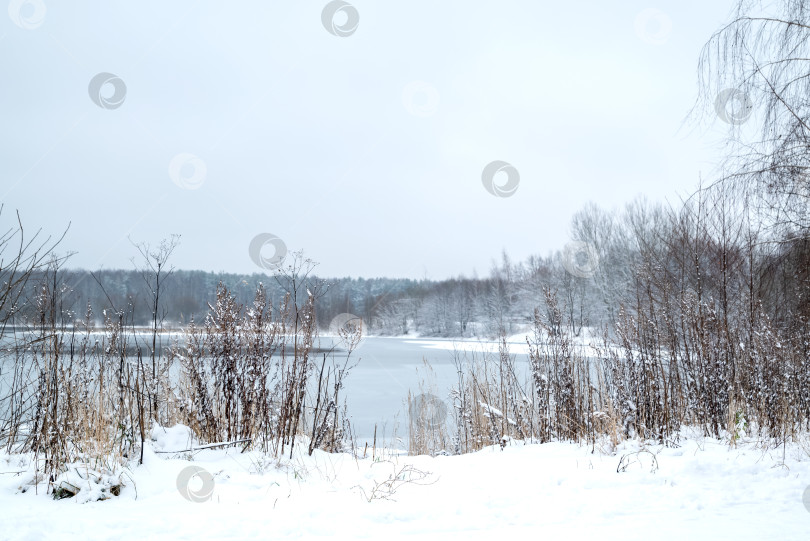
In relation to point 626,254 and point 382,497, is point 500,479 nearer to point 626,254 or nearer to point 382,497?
point 382,497

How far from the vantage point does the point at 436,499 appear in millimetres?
3406

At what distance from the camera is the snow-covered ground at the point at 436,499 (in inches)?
110

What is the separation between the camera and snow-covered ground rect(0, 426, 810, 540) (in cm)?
280

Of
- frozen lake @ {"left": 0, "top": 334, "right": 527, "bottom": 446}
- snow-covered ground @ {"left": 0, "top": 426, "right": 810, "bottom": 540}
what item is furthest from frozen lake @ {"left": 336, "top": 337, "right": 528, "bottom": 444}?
snow-covered ground @ {"left": 0, "top": 426, "right": 810, "bottom": 540}

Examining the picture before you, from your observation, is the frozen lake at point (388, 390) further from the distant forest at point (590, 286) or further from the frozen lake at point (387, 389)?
the distant forest at point (590, 286)

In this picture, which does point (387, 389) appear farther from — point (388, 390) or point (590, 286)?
point (590, 286)

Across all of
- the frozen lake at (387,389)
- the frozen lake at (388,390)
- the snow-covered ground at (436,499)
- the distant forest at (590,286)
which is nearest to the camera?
the snow-covered ground at (436,499)

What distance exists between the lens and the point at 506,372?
695cm

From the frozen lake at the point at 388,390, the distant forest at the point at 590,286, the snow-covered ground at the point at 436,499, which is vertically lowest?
the frozen lake at the point at 388,390

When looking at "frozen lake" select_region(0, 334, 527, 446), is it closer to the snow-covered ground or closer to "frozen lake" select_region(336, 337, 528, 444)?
"frozen lake" select_region(336, 337, 528, 444)

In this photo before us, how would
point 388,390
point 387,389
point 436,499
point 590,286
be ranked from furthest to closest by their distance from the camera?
1. point 590,286
2. point 387,389
3. point 388,390
4. point 436,499

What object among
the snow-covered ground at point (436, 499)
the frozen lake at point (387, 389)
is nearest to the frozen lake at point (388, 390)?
the frozen lake at point (387, 389)

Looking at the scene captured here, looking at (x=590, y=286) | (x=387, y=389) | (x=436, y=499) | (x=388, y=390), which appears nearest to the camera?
(x=436, y=499)

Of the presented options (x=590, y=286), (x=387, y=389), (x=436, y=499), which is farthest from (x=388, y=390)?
(x=590, y=286)
